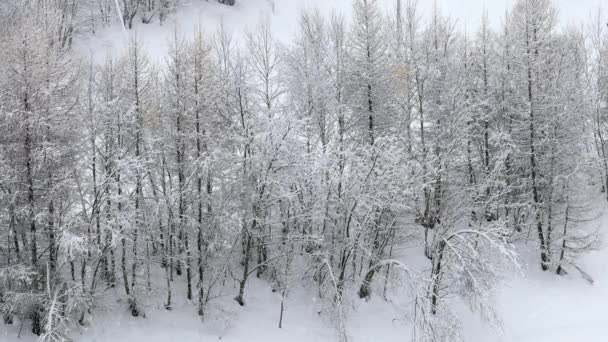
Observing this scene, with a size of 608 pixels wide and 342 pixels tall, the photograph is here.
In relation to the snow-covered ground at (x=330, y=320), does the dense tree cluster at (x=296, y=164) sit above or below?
above

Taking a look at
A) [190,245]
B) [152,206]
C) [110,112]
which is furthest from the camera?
[190,245]

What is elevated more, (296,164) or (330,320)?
(296,164)

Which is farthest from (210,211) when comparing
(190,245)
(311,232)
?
(311,232)

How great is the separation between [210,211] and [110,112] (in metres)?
5.55

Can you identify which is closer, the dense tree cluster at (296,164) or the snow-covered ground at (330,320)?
the dense tree cluster at (296,164)

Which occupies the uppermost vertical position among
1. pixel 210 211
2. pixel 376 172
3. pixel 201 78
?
pixel 201 78

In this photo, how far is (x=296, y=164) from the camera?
21344 mm

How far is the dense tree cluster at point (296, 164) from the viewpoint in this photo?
19.1m

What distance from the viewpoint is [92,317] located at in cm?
2055

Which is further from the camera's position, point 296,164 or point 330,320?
point 330,320

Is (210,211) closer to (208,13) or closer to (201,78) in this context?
(201,78)

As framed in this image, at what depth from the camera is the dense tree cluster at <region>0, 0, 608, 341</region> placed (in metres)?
19.1

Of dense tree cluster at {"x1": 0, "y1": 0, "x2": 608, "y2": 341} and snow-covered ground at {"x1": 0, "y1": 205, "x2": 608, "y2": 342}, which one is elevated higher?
dense tree cluster at {"x1": 0, "y1": 0, "x2": 608, "y2": 341}

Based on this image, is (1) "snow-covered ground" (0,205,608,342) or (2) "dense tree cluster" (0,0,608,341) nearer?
(2) "dense tree cluster" (0,0,608,341)
